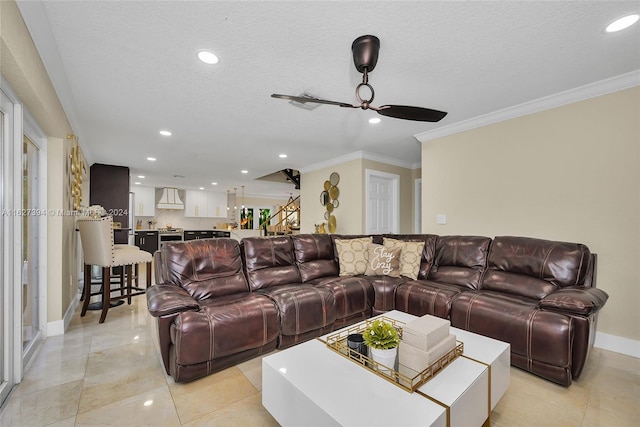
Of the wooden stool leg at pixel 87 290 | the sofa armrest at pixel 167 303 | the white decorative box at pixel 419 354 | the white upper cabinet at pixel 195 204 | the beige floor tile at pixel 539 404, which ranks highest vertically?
the white upper cabinet at pixel 195 204

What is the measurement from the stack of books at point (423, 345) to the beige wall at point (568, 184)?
2269 mm

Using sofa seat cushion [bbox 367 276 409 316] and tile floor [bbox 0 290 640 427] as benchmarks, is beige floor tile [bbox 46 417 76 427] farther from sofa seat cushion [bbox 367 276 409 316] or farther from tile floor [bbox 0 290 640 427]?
sofa seat cushion [bbox 367 276 409 316]

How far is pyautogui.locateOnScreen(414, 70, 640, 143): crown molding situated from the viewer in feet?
8.25

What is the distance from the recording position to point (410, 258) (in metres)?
3.31

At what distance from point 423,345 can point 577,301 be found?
1.42 meters

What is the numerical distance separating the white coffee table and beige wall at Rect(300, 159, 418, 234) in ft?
11.8

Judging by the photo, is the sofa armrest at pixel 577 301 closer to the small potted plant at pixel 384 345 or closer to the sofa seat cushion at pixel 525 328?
the sofa seat cushion at pixel 525 328

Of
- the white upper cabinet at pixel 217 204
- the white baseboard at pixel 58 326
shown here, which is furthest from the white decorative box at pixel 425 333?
the white upper cabinet at pixel 217 204

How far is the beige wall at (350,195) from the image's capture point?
16.8ft

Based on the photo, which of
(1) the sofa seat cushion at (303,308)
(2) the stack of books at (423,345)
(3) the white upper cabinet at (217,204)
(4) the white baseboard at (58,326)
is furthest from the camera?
(3) the white upper cabinet at (217,204)

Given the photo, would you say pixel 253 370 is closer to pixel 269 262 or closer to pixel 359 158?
pixel 269 262

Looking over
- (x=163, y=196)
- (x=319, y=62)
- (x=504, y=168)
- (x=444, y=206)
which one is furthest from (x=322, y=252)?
(x=163, y=196)

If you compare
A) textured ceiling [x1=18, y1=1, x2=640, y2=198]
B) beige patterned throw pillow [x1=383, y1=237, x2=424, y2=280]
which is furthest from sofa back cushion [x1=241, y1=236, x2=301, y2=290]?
textured ceiling [x1=18, y1=1, x2=640, y2=198]

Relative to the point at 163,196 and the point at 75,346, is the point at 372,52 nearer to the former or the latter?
the point at 75,346
